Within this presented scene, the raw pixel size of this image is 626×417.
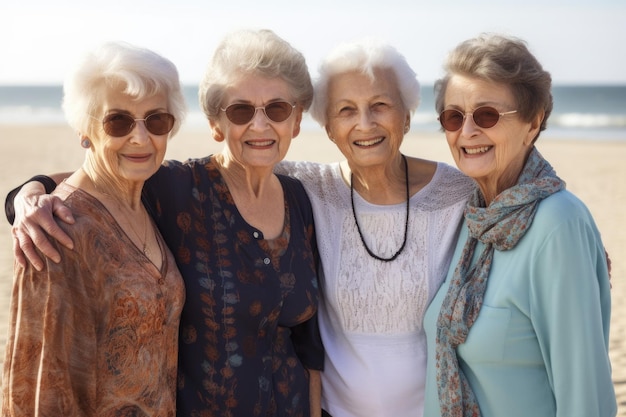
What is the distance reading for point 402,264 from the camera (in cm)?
341

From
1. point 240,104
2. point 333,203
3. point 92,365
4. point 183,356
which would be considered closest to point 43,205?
point 92,365

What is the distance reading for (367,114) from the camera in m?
3.48

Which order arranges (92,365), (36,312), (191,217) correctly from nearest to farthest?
(36,312) → (92,365) → (191,217)

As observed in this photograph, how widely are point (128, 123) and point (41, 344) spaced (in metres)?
0.91

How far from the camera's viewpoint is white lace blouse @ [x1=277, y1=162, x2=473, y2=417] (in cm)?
330

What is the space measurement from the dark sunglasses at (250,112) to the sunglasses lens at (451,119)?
78cm

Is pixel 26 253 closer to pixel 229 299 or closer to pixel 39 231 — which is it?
pixel 39 231

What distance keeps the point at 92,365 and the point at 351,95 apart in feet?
6.17

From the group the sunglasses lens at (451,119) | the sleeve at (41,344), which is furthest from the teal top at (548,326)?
the sleeve at (41,344)

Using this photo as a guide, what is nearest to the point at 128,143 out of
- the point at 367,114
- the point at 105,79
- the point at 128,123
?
the point at 128,123

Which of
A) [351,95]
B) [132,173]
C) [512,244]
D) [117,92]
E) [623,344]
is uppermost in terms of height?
[351,95]

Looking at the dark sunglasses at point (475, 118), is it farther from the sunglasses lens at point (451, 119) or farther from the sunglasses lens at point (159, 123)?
the sunglasses lens at point (159, 123)

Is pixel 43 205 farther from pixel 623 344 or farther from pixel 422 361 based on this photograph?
pixel 623 344

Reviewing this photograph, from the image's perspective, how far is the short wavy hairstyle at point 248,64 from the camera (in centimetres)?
320
